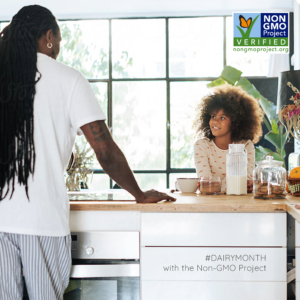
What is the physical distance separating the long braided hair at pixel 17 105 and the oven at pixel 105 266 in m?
0.42

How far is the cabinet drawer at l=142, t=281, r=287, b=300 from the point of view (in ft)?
4.66

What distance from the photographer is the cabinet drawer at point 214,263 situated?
4.66 ft

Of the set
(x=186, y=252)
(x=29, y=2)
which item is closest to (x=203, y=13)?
(x=29, y=2)

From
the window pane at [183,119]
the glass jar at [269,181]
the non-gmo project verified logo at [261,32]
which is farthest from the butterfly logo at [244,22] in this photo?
the glass jar at [269,181]

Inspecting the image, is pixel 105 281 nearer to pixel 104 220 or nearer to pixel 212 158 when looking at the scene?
pixel 104 220

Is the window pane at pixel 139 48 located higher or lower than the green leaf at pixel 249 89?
higher

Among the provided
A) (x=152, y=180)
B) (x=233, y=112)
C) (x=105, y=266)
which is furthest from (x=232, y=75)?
(x=105, y=266)

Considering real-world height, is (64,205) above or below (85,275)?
above

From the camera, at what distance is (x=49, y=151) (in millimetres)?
1158

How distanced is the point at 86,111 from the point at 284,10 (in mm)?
4873

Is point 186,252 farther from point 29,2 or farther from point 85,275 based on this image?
point 29,2

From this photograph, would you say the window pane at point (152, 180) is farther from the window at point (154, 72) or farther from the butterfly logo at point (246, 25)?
the butterfly logo at point (246, 25)

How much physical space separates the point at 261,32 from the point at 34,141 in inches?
193

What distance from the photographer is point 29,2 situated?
510cm
